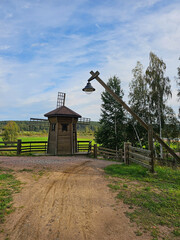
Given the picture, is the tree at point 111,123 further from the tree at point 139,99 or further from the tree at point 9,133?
the tree at point 9,133

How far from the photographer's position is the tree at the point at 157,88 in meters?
16.7

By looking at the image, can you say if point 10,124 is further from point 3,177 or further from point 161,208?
point 161,208

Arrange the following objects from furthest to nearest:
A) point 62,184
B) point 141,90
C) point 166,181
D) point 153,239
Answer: point 141,90
point 166,181
point 62,184
point 153,239

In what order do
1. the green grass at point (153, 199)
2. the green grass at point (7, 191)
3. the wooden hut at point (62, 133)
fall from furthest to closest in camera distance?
the wooden hut at point (62, 133) → the green grass at point (7, 191) → the green grass at point (153, 199)

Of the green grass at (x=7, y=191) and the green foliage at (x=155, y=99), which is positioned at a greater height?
the green foliage at (x=155, y=99)

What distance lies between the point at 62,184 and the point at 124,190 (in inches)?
93.0

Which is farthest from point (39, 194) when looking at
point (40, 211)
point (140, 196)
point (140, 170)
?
point (140, 170)

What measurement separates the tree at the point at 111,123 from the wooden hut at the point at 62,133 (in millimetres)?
5706

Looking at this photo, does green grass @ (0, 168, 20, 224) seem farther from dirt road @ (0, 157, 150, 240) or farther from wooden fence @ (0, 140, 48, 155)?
wooden fence @ (0, 140, 48, 155)

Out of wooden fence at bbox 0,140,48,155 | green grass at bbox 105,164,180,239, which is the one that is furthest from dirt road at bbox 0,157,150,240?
wooden fence at bbox 0,140,48,155

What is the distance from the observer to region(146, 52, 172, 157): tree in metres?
16.7

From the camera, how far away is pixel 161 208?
3.84 metres

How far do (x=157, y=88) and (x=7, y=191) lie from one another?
17159 millimetres

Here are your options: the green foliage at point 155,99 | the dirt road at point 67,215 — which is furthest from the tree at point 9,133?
the dirt road at point 67,215
